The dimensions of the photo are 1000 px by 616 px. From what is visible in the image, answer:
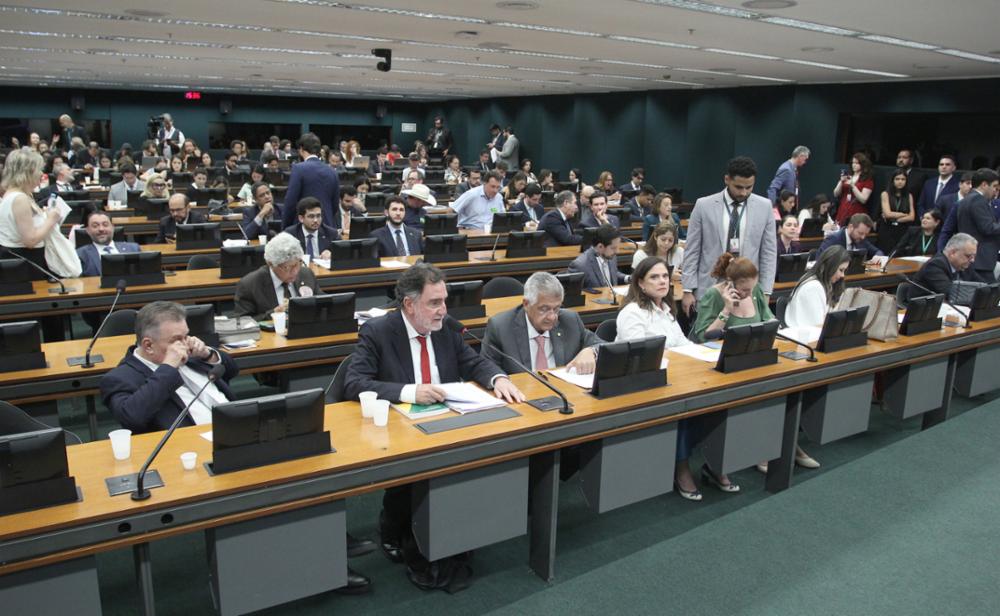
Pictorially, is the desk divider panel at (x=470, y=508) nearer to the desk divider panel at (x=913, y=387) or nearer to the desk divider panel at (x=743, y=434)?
the desk divider panel at (x=743, y=434)

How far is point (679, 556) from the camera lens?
3264 mm

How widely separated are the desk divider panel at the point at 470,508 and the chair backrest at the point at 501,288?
2.44 m

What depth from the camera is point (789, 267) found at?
21.0 ft

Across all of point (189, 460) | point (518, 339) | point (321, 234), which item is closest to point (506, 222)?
point (321, 234)

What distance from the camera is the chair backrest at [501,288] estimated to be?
17.0 feet

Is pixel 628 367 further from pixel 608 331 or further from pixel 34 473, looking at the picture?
pixel 34 473

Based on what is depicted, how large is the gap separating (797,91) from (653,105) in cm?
375

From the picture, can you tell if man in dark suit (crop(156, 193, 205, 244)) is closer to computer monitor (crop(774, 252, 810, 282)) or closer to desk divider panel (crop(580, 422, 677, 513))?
computer monitor (crop(774, 252, 810, 282))

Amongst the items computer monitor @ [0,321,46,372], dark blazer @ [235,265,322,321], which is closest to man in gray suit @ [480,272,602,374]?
dark blazer @ [235,265,322,321]

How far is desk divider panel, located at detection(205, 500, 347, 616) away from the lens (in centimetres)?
230

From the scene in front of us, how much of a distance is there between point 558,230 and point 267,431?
5.45 meters

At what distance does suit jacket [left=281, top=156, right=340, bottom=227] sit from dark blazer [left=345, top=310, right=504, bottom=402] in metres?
3.70

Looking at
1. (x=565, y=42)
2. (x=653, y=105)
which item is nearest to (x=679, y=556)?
(x=565, y=42)

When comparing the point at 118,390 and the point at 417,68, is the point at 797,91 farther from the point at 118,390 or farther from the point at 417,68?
the point at 118,390
